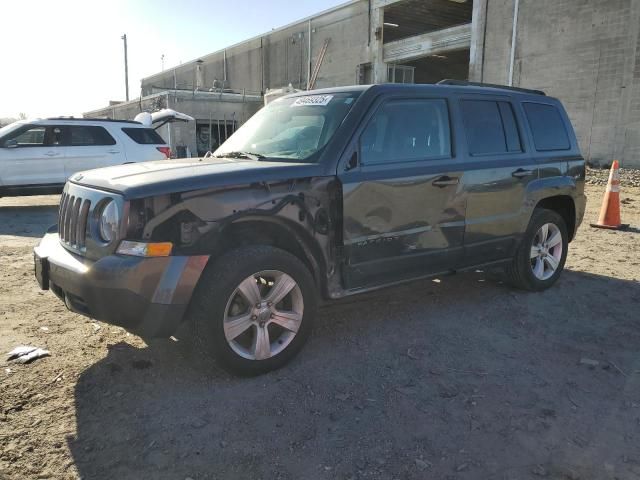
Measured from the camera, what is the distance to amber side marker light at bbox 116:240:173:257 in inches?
115

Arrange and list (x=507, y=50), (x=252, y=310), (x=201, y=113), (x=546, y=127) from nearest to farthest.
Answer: (x=252, y=310) < (x=546, y=127) < (x=507, y=50) < (x=201, y=113)

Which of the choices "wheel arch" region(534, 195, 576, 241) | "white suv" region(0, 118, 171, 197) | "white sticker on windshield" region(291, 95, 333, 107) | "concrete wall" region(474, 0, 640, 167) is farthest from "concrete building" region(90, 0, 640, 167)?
"white sticker on windshield" region(291, 95, 333, 107)

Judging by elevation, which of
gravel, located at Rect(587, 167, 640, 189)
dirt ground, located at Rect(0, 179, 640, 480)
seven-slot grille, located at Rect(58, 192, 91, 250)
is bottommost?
dirt ground, located at Rect(0, 179, 640, 480)

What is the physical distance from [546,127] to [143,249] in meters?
4.12

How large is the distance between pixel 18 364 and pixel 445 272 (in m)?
3.28

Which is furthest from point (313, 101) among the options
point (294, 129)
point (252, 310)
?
point (252, 310)

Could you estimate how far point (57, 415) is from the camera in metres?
2.87

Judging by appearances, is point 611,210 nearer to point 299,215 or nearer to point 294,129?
point 294,129

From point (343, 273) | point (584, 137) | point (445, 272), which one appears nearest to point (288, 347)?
point (343, 273)

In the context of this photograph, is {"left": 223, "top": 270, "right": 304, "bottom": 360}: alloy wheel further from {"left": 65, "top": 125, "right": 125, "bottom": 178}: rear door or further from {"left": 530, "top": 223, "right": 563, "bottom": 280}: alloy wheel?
{"left": 65, "top": 125, "right": 125, "bottom": 178}: rear door

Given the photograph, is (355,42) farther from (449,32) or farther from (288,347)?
(288,347)

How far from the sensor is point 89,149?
1092 cm

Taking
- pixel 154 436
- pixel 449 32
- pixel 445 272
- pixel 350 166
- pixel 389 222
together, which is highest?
pixel 449 32

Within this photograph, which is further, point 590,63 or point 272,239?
point 590,63
